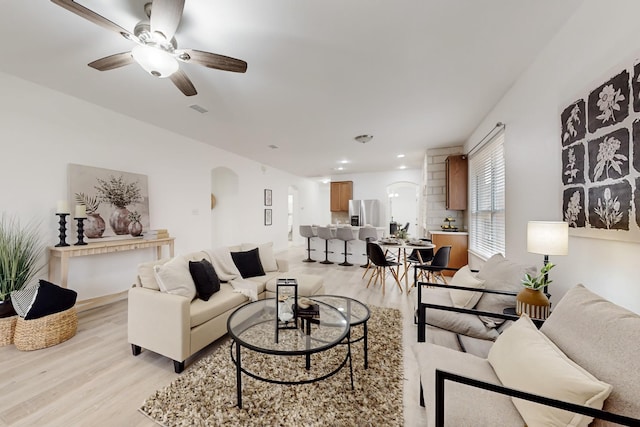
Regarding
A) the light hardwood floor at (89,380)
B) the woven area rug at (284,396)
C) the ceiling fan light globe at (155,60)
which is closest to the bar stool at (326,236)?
the light hardwood floor at (89,380)

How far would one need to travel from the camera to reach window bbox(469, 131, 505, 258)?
126 inches

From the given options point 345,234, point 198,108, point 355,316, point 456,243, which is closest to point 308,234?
point 345,234

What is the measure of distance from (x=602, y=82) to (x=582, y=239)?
39.7 inches

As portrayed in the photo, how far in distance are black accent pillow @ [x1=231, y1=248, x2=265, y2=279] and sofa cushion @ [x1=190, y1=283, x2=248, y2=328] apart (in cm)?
42

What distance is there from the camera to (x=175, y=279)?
218 centimetres

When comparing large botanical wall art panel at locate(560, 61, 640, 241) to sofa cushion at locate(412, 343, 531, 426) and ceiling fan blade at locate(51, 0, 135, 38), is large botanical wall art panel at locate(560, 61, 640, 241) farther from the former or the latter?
ceiling fan blade at locate(51, 0, 135, 38)

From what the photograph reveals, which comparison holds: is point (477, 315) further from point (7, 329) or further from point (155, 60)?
point (7, 329)

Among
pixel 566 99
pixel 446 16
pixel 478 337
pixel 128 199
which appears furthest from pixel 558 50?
pixel 128 199

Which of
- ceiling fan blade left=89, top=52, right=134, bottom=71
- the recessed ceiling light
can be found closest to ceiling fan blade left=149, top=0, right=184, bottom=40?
ceiling fan blade left=89, top=52, right=134, bottom=71

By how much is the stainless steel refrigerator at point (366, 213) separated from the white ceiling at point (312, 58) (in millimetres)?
4102

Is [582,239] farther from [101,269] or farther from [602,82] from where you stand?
[101,269]

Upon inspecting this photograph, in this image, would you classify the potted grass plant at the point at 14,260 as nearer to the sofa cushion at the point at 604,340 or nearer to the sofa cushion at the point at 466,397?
the sofa cushion at the point at 466,397

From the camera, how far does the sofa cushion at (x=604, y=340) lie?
2.67 ft

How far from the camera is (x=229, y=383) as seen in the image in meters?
1.80
